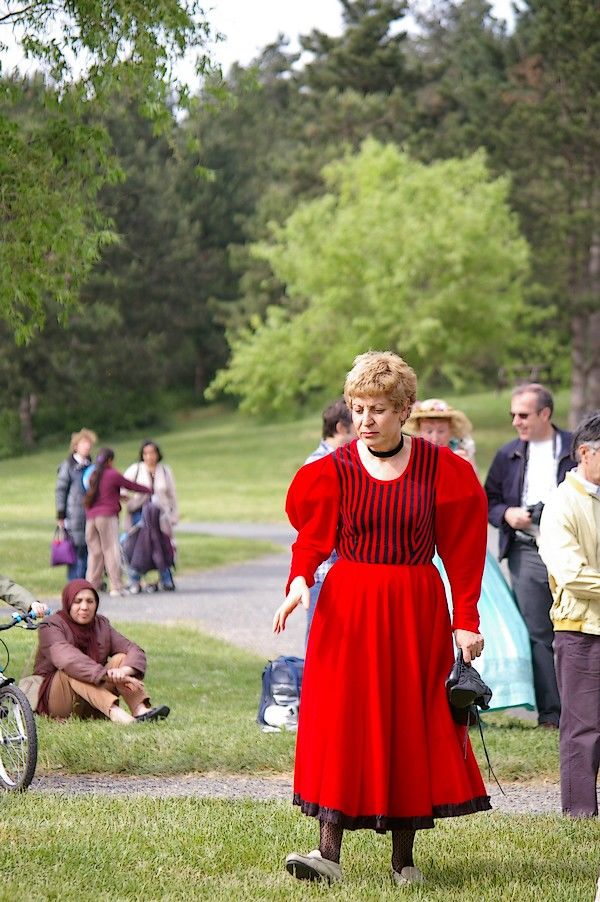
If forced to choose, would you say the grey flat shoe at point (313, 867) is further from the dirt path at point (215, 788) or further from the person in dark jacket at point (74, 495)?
the person in dark jacket at point (74, 495)

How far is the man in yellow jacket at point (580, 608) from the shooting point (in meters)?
6.31

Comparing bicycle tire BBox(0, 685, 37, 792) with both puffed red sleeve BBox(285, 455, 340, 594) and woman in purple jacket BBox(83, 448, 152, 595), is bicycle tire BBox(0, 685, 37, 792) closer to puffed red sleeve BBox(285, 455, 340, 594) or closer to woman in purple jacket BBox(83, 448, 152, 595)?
puffed red sleeve BBox(285, 455, 340, 594)

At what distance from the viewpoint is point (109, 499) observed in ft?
55.9

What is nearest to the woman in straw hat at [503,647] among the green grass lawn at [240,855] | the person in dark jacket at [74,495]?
the green grass lawn at [240,855]

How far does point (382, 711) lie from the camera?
5020 mm

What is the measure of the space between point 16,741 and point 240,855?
1.67m

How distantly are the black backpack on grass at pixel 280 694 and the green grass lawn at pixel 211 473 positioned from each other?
349 inches

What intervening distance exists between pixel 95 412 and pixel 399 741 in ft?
198

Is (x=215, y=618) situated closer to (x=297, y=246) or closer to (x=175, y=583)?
(x=175, y=583)

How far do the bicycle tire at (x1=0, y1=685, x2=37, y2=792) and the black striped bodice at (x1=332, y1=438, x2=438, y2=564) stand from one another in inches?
86.7

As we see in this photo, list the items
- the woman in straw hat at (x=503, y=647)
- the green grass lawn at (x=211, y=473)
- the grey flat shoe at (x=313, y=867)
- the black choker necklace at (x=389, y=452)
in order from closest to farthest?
1. the grey flat shoe at (x=313, y=867)
2. the black choker necklace at (x=389, y=452)
3. the woman in straw hat at (x=503, y=647)
4. the green grass lawn at (x=211, y=473)

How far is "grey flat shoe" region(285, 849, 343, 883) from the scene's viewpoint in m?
5.09

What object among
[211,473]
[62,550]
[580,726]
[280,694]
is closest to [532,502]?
[280,694]

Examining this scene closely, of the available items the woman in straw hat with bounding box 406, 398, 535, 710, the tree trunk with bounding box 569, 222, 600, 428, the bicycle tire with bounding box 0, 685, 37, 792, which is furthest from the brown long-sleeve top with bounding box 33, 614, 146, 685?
the tree trunk with bounding box 569, 222, 600, 428
